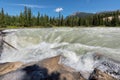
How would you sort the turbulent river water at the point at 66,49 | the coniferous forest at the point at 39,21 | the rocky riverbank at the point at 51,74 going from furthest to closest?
the coniferous forest at the point at 39,21 → the turbulent river water at the point at 66,49 → the rocky riverbank at the point at 51,74

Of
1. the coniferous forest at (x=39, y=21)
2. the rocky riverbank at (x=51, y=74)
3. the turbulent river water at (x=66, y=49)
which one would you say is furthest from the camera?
the coniferous forest at (x=39, y=21)

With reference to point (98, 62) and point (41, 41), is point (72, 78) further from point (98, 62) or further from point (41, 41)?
point (41, 41)

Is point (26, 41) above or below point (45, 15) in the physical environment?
below

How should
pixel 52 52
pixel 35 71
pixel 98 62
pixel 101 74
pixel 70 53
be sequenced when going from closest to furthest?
pixel 101 74
pixel 35 71
pixel 98 62
pixel 70 53
pixel 52 52

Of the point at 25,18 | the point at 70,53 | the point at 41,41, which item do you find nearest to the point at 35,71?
the point at 70,53

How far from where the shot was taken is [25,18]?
87500mm

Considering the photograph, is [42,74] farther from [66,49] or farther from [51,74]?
[66,49]

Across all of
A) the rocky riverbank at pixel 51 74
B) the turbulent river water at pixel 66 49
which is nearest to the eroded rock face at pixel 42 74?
the rocky riverbank at pixel 51 74

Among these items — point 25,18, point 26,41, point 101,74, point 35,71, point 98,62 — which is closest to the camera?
point 101,74

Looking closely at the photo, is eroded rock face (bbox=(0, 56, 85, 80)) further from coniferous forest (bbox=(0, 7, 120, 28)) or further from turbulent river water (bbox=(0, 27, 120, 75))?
coniferous forest (bbox=(0, 7, 120, 28))

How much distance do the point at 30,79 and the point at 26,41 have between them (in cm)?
1045

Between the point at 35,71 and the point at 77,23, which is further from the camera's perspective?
the point at 77,23

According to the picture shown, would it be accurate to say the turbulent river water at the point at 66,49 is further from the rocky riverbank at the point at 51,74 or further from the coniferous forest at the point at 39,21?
the coniferous forest at the point at 39,21

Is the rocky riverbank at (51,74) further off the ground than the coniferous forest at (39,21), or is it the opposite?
the coniferous forest at (39,21)
